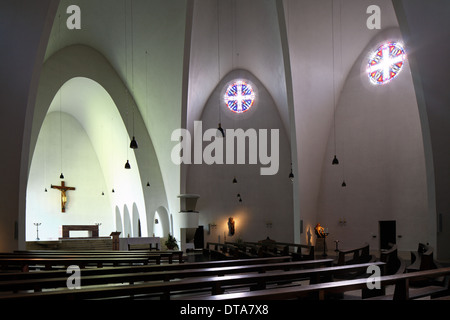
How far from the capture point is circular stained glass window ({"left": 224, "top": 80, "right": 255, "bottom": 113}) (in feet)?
63.4

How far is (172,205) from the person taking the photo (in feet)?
54.4

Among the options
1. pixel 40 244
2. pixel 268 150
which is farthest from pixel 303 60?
pixel 40 244

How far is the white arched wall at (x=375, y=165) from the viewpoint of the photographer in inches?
596

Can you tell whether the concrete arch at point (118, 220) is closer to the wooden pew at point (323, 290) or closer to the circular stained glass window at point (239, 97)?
the circular stained glass window at point (239, 97)

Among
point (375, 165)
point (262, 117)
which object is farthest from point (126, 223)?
point (375, 165)

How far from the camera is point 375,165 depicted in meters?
16.3

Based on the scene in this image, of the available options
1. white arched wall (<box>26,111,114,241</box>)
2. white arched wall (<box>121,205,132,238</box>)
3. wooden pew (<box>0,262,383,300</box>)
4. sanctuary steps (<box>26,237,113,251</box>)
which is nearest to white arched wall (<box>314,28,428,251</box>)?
sanctuary steps (<box>26,237,113,251</box>)

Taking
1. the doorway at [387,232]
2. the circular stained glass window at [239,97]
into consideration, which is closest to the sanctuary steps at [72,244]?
the circular stained glass window at [239,97]

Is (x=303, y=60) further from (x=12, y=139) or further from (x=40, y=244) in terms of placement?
(x=40, y=244)

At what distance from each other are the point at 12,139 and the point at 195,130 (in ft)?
35.5

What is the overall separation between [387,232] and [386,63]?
22.0 feet

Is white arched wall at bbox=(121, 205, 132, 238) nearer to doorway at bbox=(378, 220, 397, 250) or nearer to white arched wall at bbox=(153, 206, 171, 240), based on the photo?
white arched wall at bbox=(153, 206, 171, 240)

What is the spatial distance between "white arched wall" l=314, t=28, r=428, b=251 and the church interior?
0.15 feet

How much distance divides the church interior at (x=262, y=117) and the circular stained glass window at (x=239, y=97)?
5 centimetres
